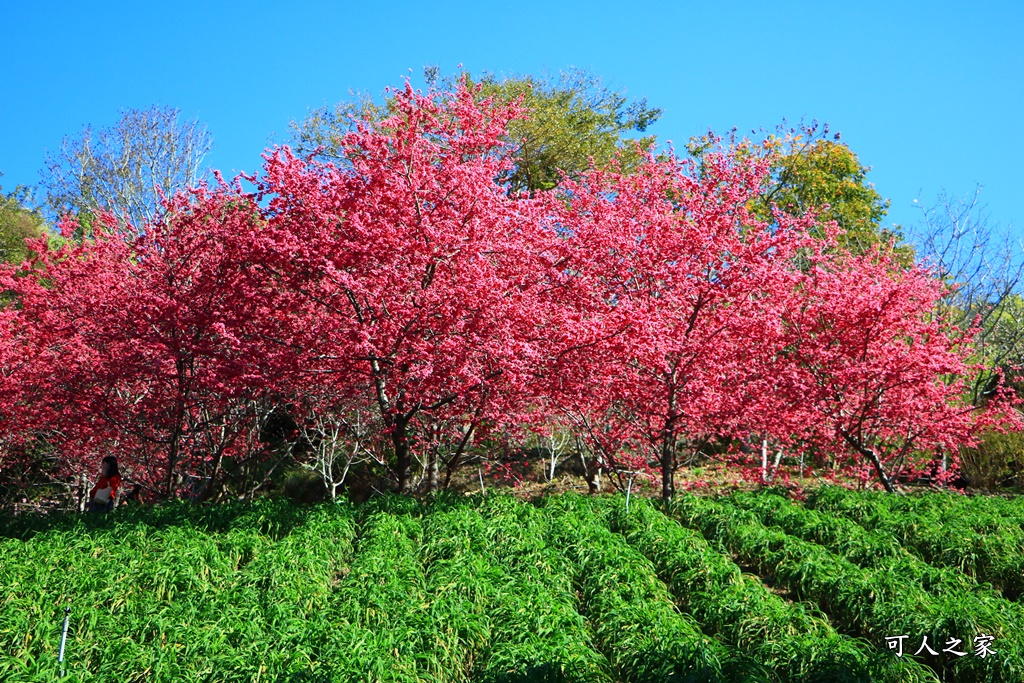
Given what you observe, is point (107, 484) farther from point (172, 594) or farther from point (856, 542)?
point (856, 542)

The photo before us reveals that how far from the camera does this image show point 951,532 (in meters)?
9.80

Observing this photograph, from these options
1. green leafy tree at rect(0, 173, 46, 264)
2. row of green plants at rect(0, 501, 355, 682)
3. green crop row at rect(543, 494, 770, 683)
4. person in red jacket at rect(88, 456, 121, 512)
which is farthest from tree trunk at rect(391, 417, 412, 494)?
green leafy tree at rect(0, 173, 46, 264)

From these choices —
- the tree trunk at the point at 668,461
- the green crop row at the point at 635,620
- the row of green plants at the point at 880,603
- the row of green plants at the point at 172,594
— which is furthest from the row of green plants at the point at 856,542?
the row of green plants at the point at 172,594

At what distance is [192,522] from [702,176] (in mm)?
9222

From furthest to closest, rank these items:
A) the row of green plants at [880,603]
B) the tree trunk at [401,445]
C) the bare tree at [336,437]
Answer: the bare tree at [336,437]
the tree trunk at [401,445]
the row of green plants at [880,603]

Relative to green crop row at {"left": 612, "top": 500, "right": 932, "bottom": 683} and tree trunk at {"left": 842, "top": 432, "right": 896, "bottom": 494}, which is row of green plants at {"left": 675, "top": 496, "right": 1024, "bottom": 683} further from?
tree trunk at {"left": 842, "top": 432, "right": 896, "bottom": 494}

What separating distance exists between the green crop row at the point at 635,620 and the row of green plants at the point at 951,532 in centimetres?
355

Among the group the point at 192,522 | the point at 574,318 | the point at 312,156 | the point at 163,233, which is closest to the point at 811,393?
the point at 574,318

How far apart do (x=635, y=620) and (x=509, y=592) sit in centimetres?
120

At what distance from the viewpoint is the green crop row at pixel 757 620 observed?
19.9ft

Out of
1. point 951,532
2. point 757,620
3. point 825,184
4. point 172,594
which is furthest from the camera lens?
point 825,184

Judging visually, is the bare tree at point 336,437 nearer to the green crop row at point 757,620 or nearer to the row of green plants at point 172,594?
the row of green plants at point 172,594

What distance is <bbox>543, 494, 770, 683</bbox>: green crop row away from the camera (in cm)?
603

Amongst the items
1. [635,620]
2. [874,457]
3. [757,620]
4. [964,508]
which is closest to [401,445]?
[635,620]
